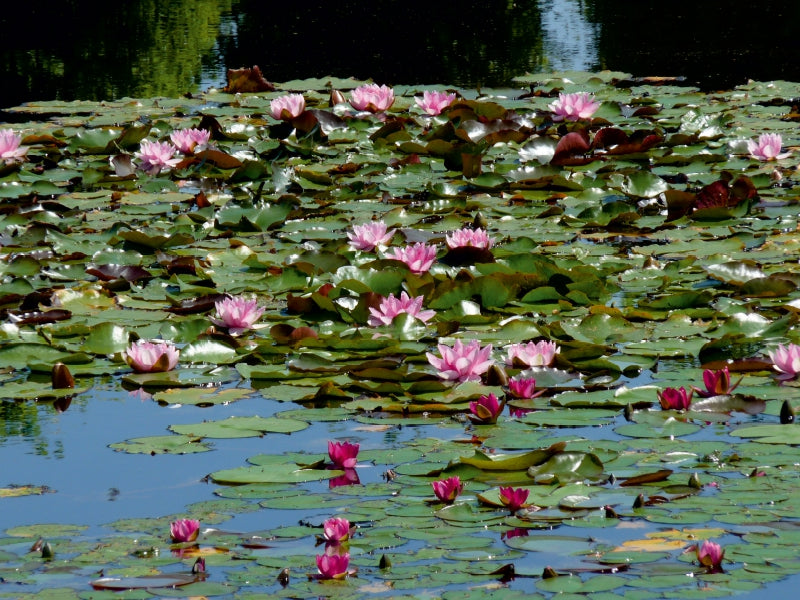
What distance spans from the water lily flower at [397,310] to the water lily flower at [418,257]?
1.49 ft

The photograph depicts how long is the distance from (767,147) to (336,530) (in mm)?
4557

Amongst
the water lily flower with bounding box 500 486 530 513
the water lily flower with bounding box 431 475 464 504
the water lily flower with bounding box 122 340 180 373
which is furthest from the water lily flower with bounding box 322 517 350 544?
the water lily flower with bounding box 122 340 180 373

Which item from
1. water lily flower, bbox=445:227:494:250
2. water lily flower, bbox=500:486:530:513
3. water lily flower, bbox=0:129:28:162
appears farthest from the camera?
water lily flower, bbox=0:129:28:162

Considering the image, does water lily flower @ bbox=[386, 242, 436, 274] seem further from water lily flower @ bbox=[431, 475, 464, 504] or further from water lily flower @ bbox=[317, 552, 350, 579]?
water lily flower @ bbox=[317, 552, 350, 579]

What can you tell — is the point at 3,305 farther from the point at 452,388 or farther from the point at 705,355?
the point at 705,355

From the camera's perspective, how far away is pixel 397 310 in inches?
165

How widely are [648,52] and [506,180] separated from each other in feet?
17.7

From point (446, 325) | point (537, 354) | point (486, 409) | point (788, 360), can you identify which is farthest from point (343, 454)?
point (788, 360)

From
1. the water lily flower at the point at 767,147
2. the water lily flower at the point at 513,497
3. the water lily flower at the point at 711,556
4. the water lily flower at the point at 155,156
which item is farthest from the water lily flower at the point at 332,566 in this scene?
the water lily flower at the point at 155,156

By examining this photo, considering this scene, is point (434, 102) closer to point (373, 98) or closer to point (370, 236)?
point (373, 98)

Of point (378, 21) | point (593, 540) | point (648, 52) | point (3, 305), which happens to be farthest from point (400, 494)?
point (378, 21)

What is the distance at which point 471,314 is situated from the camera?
425cm

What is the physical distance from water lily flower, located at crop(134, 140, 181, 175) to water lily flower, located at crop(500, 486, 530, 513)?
4670 mm

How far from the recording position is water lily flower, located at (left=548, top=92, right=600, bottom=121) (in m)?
7.45
